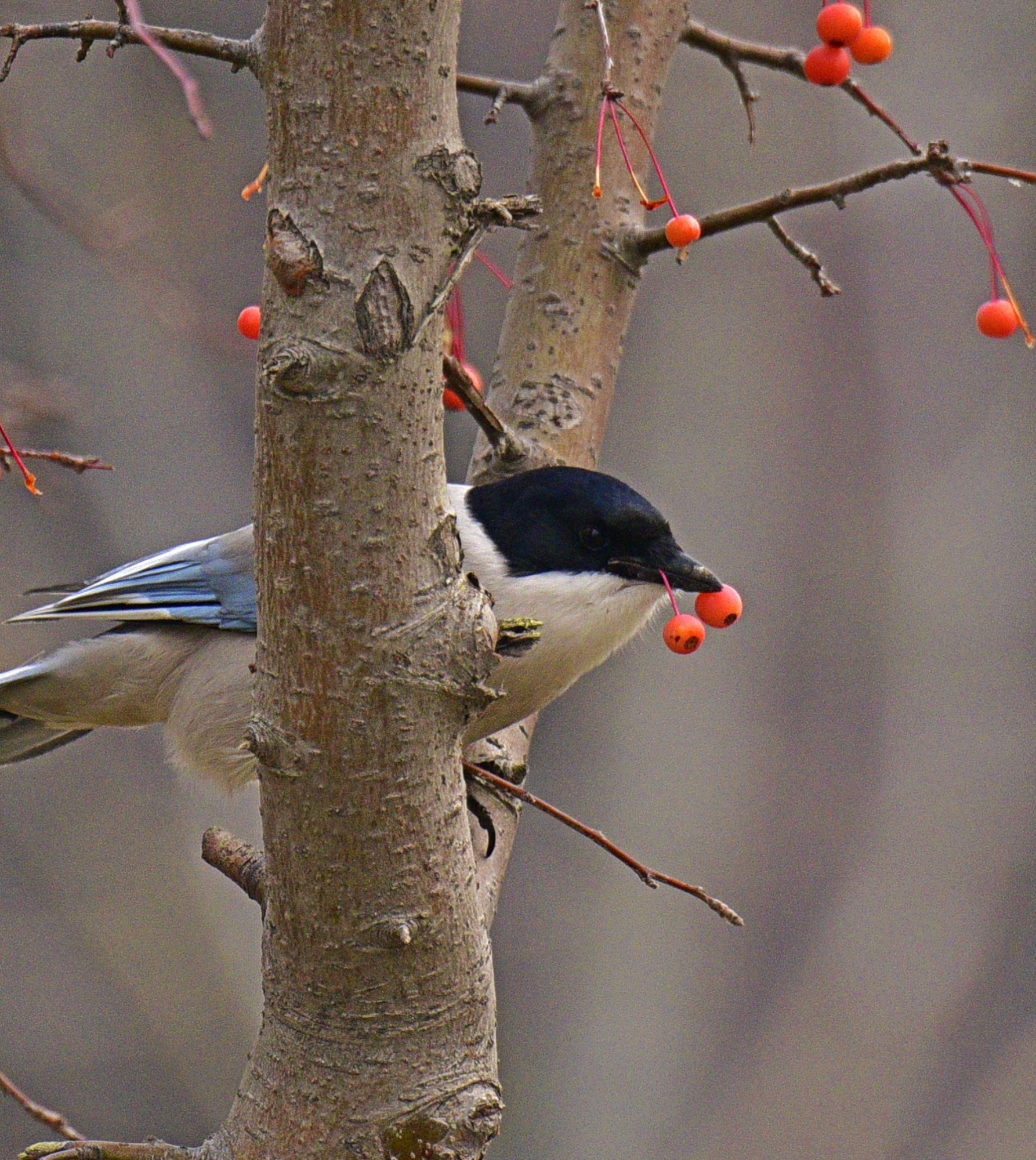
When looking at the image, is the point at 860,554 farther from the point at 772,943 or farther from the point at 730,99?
the point at 730,99

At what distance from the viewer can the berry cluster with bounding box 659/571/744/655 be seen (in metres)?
2.43

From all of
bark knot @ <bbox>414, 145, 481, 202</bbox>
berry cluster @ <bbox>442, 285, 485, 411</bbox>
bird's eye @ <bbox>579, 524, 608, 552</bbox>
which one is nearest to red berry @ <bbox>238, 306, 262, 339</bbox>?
berry cluster @ <bbox>442, 285, 485, 411</bbox>

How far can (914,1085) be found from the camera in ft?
22.1

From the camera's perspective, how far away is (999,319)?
2.50 m

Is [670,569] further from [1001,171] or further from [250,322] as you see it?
[1001,171]

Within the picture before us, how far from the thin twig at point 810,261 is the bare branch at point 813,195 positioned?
67 millimetres

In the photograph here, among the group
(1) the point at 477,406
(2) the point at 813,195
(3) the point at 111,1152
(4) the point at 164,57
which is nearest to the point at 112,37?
(4) the point at 164,57

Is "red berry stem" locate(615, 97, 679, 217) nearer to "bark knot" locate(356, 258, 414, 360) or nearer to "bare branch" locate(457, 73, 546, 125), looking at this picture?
"bare branch" locate(457, 73, 546, 125)

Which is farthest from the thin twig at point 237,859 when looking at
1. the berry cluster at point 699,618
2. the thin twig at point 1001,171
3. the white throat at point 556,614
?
the thin twig at point 1001,171

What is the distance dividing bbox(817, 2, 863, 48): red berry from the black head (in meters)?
0.88

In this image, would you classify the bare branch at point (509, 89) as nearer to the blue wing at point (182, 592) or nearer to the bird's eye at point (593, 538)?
the bird's eye at point (593, 538)

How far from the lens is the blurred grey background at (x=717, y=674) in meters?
6.64

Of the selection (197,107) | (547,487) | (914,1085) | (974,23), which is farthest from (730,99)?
(197,107)

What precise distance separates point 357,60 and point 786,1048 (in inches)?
247
